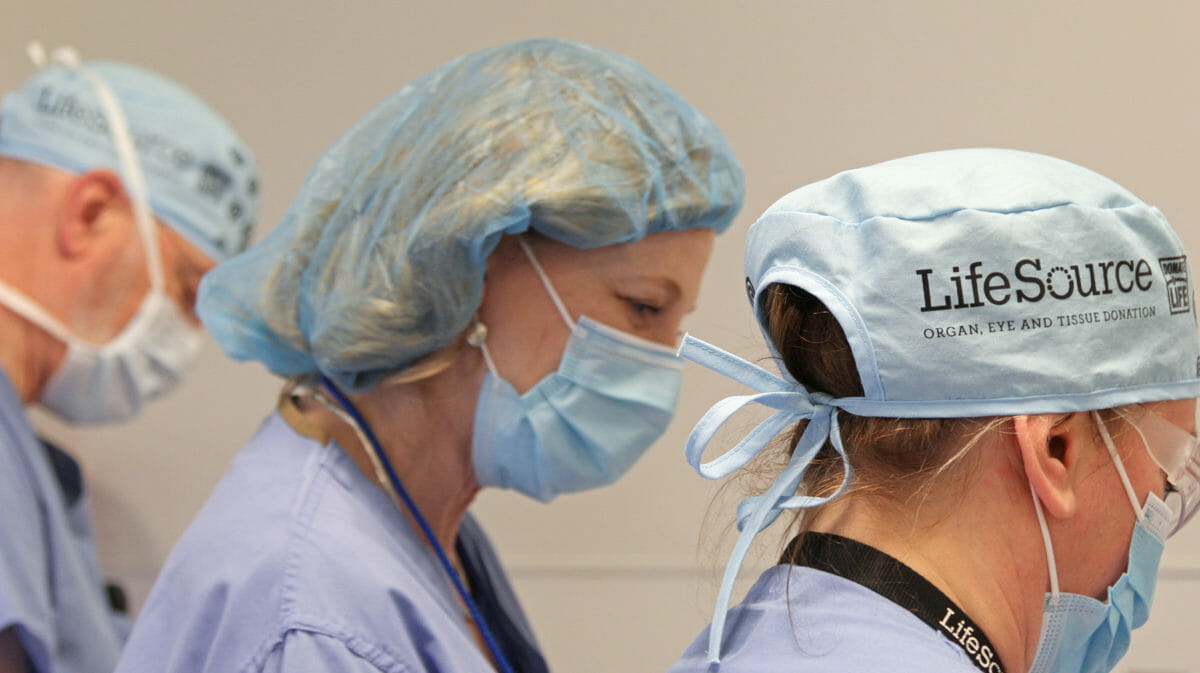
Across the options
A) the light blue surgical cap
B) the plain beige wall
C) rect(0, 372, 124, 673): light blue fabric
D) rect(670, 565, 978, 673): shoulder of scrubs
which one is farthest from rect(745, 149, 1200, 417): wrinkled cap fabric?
rect(0, 372, 124, 673): light blue fabric

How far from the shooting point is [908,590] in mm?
675

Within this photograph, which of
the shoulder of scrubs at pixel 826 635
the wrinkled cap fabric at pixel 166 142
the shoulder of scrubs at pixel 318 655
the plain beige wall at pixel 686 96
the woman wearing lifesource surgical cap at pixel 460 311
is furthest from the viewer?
the wrinkled cap fabric at pixel 166 142

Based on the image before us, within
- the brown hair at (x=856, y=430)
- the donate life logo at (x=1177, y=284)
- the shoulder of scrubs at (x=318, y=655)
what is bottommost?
the shoulder of scrubs at (x=318, y=655)

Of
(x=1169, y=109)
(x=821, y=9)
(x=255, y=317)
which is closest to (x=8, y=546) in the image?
(x=255, y=317)

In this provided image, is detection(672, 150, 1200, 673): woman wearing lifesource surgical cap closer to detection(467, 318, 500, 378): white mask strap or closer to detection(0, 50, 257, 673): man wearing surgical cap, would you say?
detection(467, 318, 500, 378): white mask strap

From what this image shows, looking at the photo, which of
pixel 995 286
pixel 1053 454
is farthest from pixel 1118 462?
pixel 995 286

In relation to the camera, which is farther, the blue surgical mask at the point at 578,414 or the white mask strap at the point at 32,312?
the white mask strap at the point at 32,312

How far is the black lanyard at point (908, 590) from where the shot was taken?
2.19 ft

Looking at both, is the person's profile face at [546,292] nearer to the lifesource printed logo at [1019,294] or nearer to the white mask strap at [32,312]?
the lifesource printed logo at [1019,294]

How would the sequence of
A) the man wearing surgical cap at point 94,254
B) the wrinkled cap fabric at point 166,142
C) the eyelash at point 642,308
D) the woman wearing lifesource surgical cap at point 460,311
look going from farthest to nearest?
the wrinkled cap fabric at point 166,142, the man wearing surgical cap at point 94,254, the eyelash at point 642,308, the woman wearing lifesource surgical cap at point 460,311

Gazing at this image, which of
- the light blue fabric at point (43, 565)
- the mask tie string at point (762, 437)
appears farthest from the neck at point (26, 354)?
the mask tie string at point (762, 437)

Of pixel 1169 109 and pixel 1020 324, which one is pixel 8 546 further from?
pixel 1169 109

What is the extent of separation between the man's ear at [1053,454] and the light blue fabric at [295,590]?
0.58 metres

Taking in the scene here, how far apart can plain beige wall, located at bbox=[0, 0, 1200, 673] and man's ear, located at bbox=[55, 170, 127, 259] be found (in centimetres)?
30
